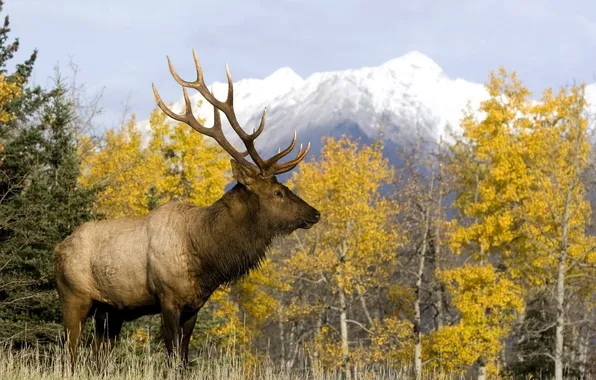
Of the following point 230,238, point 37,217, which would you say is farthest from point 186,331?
point 37,217

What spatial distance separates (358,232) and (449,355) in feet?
24.2

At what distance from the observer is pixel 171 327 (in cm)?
708

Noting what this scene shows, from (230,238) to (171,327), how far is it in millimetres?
1122

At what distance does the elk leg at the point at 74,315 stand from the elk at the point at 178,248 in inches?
0.4

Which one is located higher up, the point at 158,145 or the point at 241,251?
the point at 158,145

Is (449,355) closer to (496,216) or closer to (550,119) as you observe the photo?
(496,216)

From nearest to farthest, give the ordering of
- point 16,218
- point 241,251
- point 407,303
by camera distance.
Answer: point 241,251, point 16,218, point 407,303

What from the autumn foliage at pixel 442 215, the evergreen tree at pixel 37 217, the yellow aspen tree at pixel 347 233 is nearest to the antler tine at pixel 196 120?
the evergreen tree at pixel 37 217

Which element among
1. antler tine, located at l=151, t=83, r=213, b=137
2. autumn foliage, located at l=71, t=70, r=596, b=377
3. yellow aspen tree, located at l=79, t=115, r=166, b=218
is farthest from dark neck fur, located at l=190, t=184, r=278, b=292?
yellow aspen tree, located at l=79, t=115, r=166, b=218

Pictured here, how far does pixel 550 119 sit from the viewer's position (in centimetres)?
2880

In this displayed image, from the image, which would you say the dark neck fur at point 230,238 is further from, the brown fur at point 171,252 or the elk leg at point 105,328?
the elk leg at point 105,328

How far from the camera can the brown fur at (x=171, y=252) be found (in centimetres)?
739

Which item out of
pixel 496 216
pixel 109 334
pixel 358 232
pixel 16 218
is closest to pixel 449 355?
pixel 496 216

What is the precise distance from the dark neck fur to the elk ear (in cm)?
12
